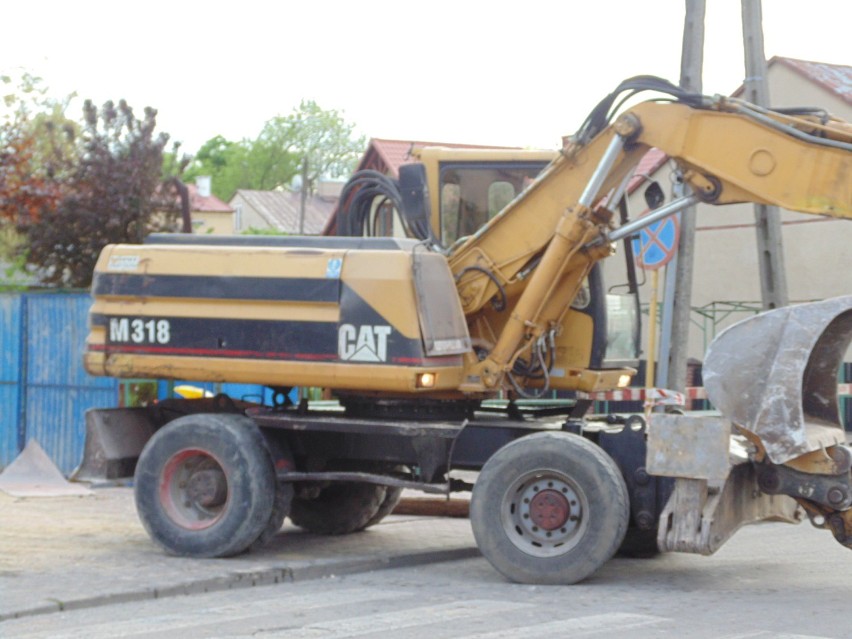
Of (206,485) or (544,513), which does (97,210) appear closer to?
(206,485)

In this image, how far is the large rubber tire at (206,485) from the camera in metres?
10.9

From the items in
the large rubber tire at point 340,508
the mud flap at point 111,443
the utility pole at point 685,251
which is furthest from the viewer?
the utility pole at point 685,251

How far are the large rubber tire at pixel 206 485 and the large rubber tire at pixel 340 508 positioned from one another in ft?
4.48

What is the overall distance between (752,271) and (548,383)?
20251 mm

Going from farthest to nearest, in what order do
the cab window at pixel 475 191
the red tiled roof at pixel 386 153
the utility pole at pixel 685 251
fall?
the red tiled roof at pixel 386 153 → the utility pole at pixel 685 251 → the cab window at pixel 475 191

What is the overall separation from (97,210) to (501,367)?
9.99 m

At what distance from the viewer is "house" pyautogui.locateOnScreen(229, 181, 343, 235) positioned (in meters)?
77.9

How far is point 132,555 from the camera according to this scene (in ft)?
36.2

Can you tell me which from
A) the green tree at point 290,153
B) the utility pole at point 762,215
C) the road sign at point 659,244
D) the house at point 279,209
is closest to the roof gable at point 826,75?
the utility pole at point 762,215

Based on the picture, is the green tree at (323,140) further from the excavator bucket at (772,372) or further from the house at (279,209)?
the excavator bucket at (772,372)

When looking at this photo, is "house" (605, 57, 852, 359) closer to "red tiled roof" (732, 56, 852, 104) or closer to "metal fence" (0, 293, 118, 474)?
"red tiled roof" (732, 56, 852, 104)

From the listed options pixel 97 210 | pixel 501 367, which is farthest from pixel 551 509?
pixel 97 210

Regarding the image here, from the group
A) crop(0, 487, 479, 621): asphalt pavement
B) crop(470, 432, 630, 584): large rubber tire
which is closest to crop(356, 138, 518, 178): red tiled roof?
crop(0, 487, 479, 621): asphalt pavement

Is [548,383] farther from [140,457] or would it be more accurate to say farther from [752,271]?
[752,271]
